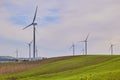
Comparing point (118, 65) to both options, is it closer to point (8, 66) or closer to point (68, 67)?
point (68, 67)

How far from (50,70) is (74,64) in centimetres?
786

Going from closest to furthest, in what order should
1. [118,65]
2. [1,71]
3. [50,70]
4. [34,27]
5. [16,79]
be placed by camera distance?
1. [118,65]
2. [16,79]
3. [50,70]
4. [1,71]
5. [34,27]

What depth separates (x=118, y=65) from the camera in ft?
216

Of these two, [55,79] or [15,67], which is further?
[15,67]

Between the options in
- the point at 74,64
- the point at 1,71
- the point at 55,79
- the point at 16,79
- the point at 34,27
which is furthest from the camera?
the point at 34,27

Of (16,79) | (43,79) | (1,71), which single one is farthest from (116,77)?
(1,71)

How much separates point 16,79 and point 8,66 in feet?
114

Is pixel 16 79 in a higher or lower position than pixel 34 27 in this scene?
lower

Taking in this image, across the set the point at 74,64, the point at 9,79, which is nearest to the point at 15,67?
the point at 74,64

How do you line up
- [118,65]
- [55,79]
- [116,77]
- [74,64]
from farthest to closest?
[74,64]
[118,65]
[55,79]
[116,77]

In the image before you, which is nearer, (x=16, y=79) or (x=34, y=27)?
(x=16, y=79)

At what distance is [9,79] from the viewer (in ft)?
238

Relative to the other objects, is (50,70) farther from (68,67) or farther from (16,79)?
(16,79)

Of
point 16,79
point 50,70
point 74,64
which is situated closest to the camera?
point 16,79
